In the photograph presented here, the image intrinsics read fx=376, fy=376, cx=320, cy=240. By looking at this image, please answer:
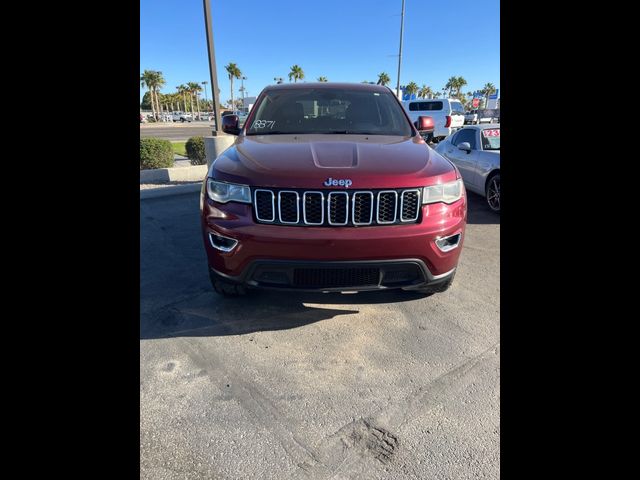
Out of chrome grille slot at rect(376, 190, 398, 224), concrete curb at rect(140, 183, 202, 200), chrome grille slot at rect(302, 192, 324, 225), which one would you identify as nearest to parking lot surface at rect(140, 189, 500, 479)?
chrome grille slot at rect(302, 192, 324, 225)

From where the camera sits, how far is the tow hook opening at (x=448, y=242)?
236cm

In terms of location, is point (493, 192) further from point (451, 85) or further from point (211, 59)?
point (451, 85)

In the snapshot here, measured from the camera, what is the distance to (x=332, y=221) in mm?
2260

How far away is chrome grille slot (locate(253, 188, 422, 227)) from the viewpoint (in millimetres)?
2229

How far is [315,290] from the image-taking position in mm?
2318

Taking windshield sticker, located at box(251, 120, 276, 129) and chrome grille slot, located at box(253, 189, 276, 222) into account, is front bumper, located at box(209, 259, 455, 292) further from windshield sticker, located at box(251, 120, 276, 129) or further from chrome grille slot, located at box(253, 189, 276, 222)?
windshield sticker, located at box(251, 120, 276, 129)

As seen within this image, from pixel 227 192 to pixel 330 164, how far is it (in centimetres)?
67

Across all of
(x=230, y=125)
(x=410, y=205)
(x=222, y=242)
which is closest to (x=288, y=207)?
(x=222, y=242)

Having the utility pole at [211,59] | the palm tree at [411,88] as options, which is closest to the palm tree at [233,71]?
the palm tree at [411,88]

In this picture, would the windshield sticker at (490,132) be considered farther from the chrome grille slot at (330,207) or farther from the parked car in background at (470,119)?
the parked car in background at (470,119)
